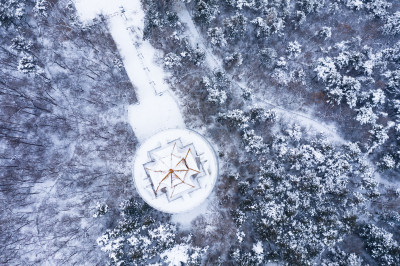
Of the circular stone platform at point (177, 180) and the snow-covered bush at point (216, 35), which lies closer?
the circular stone platform at point (177, 180)

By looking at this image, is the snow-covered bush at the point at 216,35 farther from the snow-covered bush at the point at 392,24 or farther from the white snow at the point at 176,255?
the white snow at the point at 176,255

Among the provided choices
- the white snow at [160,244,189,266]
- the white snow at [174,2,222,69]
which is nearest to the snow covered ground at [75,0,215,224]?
the white snow at [174,2,222,69]

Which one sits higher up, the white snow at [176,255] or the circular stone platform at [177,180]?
the circular stone platform at [177,180]

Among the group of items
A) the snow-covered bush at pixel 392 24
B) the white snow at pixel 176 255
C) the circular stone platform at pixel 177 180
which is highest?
the snow-covered bush at pixel 392 24

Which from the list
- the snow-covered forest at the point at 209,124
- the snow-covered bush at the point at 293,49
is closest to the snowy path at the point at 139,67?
the snow-covered forest at the point at 209,124

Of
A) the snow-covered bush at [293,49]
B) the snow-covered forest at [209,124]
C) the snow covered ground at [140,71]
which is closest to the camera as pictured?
the snow-covered forest at [209,124]

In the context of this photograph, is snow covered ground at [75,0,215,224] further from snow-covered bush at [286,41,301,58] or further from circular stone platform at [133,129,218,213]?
snow-covered bush at [286,41,301,58]
